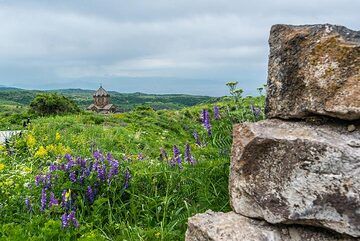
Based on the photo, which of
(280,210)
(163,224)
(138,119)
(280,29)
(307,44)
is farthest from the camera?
(138,119)

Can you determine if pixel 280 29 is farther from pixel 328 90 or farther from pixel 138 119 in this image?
pixel 138 119

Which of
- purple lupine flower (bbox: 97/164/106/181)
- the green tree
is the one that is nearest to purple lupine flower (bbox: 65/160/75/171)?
purple lupine flower (bbox: 97/164/106/181)

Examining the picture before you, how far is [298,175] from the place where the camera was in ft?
10.9

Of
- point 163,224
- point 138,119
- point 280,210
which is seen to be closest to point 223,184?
point 163,224

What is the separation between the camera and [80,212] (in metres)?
5.30

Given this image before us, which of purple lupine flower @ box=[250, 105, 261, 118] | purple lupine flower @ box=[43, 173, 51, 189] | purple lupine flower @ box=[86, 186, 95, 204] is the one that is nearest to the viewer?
purple lupine flower @ box=[86, 186, 95, 204]

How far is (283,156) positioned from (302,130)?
11.2 inches

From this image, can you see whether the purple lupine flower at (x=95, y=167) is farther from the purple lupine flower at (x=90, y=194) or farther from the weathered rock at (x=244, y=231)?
the weathered rock at (x=244, y=231)

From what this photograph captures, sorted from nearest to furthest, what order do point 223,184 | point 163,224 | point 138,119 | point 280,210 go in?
point 280,210, point 163,224, point 223,184, point 138,119

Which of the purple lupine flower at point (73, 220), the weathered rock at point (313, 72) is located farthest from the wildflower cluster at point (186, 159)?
the weathered rock at point (313, 72)

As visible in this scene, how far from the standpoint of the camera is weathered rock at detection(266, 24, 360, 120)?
A: 341 cm

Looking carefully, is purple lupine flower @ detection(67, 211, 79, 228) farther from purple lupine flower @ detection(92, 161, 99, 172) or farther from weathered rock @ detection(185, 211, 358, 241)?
weathered rock @ detection(185, 211, 358, 241)

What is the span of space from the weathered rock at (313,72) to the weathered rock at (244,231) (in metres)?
0.87

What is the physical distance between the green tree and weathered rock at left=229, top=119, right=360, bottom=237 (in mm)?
19940
